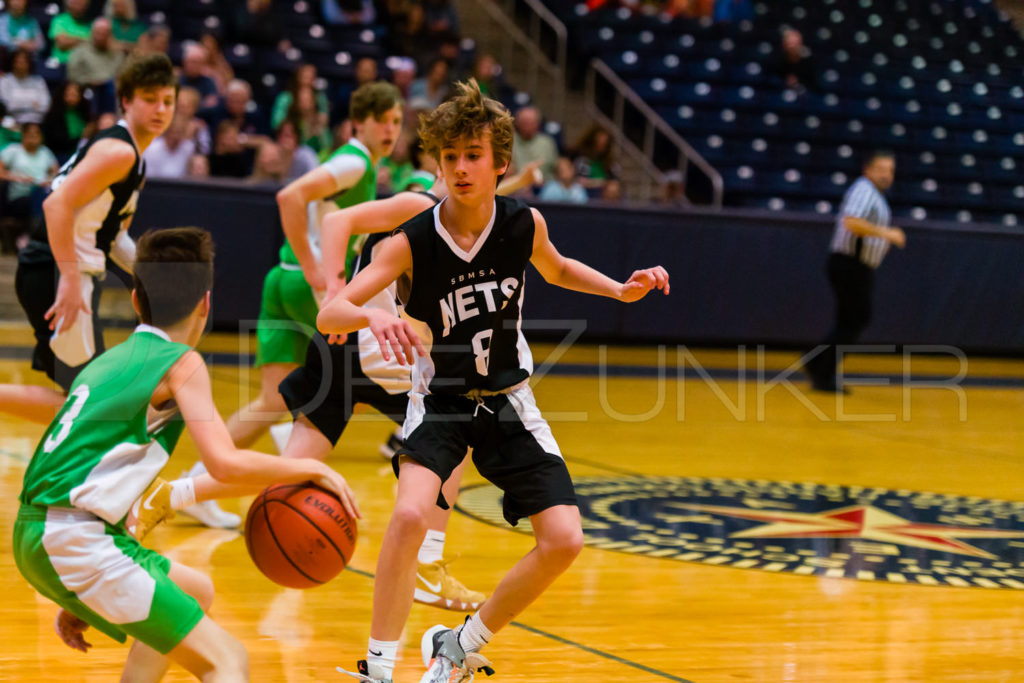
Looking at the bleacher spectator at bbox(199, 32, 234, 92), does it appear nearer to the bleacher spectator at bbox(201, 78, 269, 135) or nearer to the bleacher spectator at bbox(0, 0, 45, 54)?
the bleacher spectator at bbox(201, 78, 269, 135)

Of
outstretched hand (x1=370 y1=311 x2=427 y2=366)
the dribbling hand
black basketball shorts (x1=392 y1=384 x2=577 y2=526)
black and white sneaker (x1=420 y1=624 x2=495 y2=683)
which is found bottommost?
black and white sneaker (x1=420 y1=624 x2=495 y2=683)

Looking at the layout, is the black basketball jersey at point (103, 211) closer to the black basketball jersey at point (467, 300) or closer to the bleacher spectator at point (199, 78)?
the black basketball jersey at point (467, 300)

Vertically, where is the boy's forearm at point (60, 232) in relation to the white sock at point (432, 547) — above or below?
above

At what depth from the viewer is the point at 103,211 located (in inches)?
192

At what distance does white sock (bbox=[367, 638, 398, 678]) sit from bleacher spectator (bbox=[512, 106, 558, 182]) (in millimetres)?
10065

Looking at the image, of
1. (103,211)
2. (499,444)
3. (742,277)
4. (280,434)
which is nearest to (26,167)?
(280,434)

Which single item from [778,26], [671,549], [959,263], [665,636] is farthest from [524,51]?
[665,636]

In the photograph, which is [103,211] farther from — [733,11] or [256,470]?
[733,11]

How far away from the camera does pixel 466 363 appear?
139 inches

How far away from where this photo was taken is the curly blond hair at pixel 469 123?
11.4 feet

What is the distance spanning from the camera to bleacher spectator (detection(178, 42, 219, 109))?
1180 cm

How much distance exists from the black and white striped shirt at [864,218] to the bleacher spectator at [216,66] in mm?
5886

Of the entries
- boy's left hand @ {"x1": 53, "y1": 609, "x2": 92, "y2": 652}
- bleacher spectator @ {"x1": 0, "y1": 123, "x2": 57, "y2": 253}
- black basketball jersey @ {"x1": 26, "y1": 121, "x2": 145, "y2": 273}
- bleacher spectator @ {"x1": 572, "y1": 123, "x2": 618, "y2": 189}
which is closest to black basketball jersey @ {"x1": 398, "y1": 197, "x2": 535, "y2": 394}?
boy's left hand @ {"x1": 53, "y1": 609, "x2": 92, "y2": 652}

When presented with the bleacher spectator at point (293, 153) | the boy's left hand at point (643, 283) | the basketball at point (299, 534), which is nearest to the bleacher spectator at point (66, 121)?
the bleacher spectator at point (293, 153)
